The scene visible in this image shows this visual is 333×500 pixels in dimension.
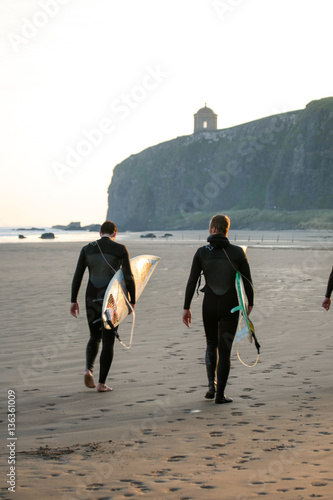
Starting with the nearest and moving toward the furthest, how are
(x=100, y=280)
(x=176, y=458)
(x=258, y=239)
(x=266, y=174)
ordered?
(x=176, y=458) → (x=100, y=280) → (x=258, y=239) → (x=266, y=174)

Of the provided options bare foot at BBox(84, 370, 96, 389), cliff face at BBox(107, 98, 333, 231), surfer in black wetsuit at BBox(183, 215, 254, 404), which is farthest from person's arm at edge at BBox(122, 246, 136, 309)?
cliff face at BBox(107, 98, 333, 231)

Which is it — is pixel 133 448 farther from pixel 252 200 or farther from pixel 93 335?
pixel 252 200

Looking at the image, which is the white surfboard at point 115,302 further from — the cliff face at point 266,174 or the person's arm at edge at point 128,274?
the cliff face at point 266,174

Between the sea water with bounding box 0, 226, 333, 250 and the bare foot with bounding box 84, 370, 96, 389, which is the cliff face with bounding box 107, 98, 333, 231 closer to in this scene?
the sea water with bounding box 0, 226, 333, 250

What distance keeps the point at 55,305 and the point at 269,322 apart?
16.8ft

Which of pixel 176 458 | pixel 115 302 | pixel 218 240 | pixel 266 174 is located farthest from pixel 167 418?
pixel 266 174

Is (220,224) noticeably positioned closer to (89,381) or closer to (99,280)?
(99,280)

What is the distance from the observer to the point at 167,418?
6156mm

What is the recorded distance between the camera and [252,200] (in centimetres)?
17450

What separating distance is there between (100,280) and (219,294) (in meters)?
1.42

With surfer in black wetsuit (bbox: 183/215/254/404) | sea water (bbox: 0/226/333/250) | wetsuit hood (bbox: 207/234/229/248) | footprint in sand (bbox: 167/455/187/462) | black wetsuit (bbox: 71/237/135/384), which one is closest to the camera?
footprint in sand (bbox: 167/455/187/462)

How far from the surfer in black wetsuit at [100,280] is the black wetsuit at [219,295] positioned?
92 centimetres

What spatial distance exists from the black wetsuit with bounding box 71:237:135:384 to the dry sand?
504 mm

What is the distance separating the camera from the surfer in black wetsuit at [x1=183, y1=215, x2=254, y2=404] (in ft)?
22.8
